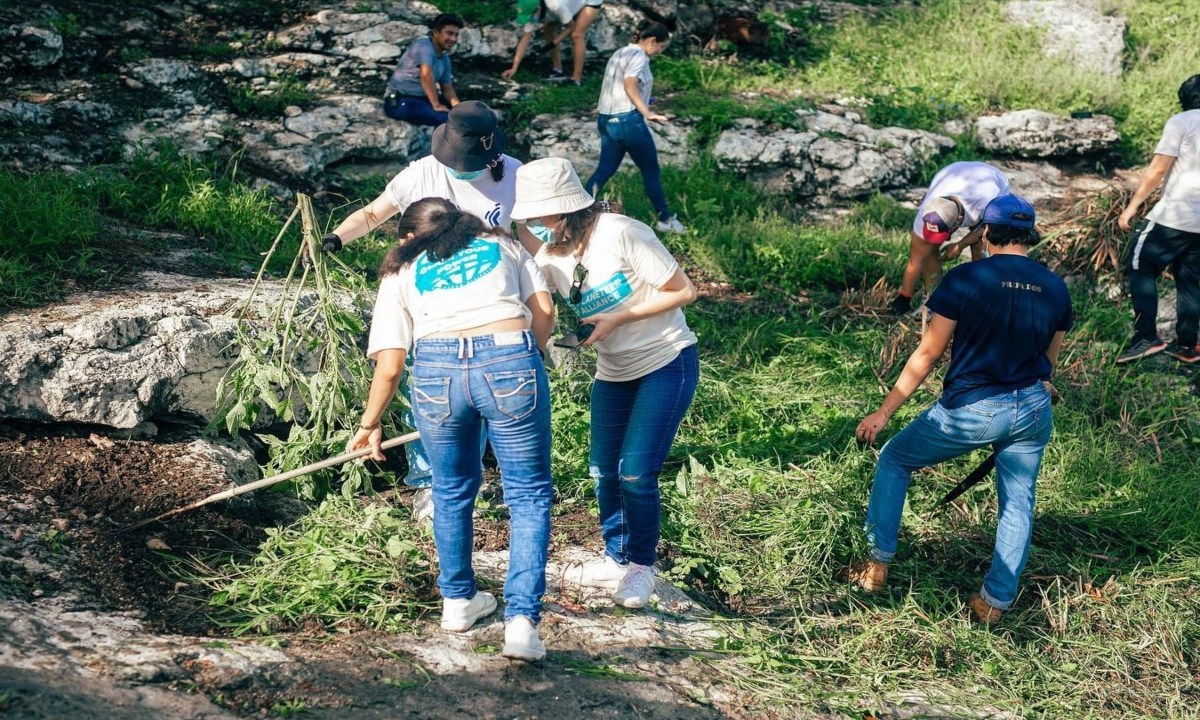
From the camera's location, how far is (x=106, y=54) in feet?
27.0

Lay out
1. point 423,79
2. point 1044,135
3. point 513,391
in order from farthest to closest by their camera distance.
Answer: point 1044,135
point 423,79
point 513,391

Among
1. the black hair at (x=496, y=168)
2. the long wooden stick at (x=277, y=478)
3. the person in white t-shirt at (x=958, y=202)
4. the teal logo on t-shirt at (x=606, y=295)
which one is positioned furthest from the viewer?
the person in white t-shirt at (x=958, y=202)

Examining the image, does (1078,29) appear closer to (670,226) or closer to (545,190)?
(670,226)

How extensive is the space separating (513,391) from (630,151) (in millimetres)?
4592

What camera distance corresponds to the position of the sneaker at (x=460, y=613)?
3.55m

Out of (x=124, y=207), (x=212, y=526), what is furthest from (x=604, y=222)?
(x=124, y=207)

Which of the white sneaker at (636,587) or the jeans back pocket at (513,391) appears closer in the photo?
the jeans back pocket at (513,391)

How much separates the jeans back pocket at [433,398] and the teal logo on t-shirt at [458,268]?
29 centimetres

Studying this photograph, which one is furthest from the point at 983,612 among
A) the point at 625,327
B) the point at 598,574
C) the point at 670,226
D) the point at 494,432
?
the point at 670,226

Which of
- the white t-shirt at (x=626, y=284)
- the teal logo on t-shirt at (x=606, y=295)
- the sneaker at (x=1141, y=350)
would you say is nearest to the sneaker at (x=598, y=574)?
the white t-shirt at (x=626, y=284)

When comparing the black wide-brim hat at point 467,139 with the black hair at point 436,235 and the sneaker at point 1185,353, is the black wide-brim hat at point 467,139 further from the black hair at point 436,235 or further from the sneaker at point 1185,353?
the sneaker at point 1185,353

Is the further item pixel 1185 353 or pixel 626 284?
pixel 1185 353

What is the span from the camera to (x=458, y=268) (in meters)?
3.32

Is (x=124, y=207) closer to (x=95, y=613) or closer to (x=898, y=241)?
(x=95, y=613)
